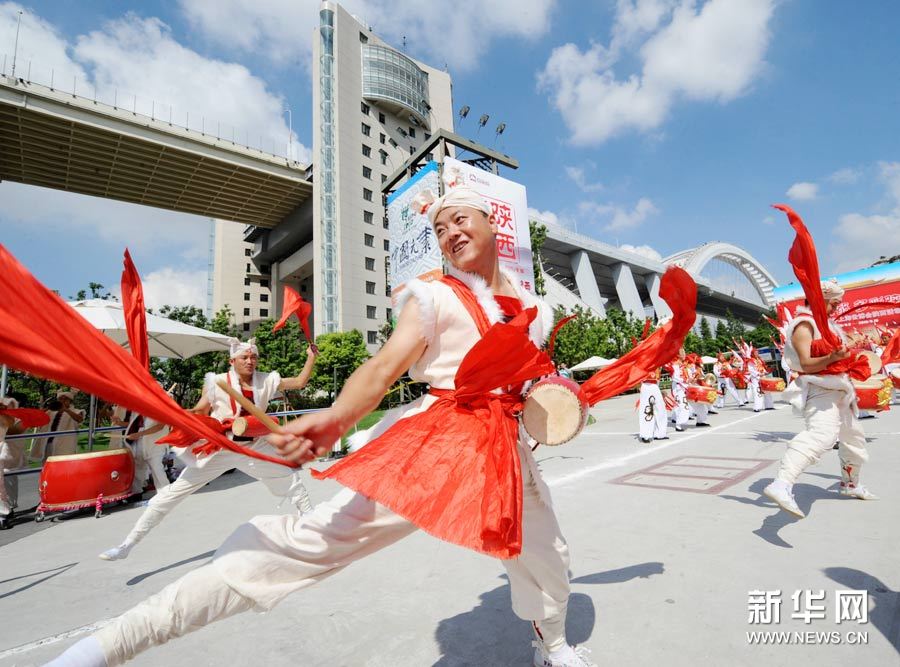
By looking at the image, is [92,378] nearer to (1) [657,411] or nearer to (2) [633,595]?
(2) [633,595]

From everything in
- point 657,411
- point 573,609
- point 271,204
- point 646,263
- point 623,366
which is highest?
point 271,204

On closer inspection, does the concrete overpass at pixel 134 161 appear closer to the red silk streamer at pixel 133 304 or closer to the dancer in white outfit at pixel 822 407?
the red silk streamer at pixel 133 304

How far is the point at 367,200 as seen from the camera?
41.9 m

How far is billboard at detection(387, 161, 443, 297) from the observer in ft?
46.7

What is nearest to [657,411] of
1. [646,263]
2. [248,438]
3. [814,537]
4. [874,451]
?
[874,451]

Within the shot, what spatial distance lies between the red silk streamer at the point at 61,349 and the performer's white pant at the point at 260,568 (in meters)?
0.28

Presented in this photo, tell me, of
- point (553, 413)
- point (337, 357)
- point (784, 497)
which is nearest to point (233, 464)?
point (553, 413)

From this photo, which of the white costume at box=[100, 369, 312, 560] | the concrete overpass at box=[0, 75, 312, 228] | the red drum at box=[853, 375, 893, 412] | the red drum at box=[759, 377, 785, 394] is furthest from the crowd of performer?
the concrete overpass at box=[0, 75, 312, 228]

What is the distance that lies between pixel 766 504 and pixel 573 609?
8.44 ft

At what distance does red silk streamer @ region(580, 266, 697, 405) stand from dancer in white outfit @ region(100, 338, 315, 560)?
7.79 ft

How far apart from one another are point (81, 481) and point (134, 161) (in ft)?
151

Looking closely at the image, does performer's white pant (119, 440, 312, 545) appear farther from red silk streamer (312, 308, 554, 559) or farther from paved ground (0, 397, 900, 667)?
red silk streamer (312, 308, 554, 559)

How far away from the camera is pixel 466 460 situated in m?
1.42

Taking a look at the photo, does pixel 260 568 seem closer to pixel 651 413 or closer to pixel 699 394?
pixel 651 413
